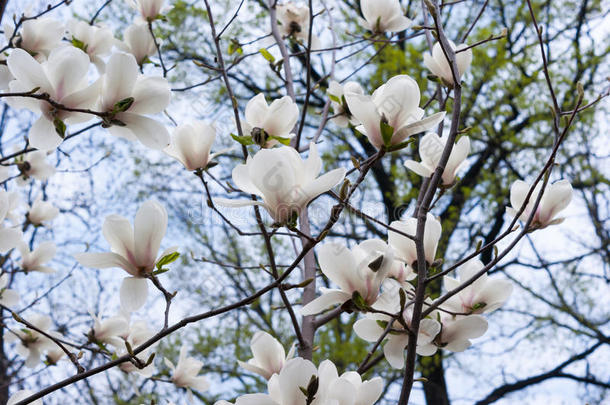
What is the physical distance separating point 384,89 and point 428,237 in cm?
27

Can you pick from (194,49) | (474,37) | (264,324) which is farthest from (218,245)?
(474,37)

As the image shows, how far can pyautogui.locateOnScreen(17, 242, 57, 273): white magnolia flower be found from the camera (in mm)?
1855

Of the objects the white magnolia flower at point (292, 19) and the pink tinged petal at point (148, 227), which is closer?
the pink tinged petal at point (148, 227)

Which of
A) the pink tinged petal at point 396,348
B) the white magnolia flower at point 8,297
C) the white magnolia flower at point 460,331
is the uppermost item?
the white magnolia flower at point 8,297

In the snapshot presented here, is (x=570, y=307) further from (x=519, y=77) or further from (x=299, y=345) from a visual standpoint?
(x=299, y=345)

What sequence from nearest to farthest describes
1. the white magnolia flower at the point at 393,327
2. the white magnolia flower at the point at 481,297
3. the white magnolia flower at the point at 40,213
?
the white magnolia flower at the point at 393,327
the white magnolia flower at the point at 481,297
the white magnolia flower at the point at 40,213

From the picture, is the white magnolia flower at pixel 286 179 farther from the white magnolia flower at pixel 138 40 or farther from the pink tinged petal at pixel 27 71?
the white magnolia flower at pixel 138 40

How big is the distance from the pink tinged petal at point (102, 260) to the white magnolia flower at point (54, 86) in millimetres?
178

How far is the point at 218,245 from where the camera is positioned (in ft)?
17.7

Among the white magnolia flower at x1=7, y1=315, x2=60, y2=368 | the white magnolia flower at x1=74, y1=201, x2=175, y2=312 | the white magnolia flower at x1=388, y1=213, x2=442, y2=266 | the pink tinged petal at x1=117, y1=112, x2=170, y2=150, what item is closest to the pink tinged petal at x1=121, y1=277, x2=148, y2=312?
the white magnolia flower at x1=74, y1=201, x2=175, y2=312

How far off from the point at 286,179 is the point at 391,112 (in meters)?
0.21

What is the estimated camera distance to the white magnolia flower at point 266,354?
104cm

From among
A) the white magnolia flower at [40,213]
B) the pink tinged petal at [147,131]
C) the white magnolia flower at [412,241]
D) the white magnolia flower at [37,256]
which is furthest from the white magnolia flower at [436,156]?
the white magnolia flower at [40,213]

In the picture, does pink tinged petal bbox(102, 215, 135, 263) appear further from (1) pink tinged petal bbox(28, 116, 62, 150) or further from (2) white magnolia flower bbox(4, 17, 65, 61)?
(2) white magnolia flower bbox(4, 17, 65, 61)
